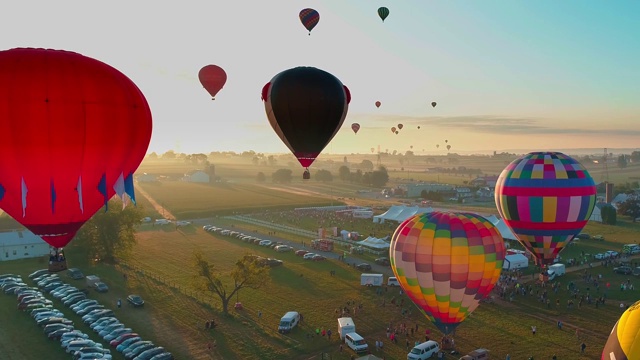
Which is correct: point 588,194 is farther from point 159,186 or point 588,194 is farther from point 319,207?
point 159,186

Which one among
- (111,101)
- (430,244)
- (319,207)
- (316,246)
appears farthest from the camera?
(319,207)

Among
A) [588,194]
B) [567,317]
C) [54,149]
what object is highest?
[54,149]

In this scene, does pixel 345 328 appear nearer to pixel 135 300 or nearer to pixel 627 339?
pixel 135 300

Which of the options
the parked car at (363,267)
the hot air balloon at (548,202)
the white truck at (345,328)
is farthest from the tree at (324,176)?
the white truck at (345,328)

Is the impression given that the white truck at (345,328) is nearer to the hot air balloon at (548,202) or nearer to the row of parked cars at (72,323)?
the row of parked cars at (72,323)

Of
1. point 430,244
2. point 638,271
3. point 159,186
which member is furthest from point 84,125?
point 159,186

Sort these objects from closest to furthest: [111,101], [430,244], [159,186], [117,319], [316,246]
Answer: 1. [111,101]
2. [430,244]
3. [117,319]
4. [316,246]
5. [159,186]

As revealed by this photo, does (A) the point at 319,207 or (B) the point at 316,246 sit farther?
(A) the point at 319,207
